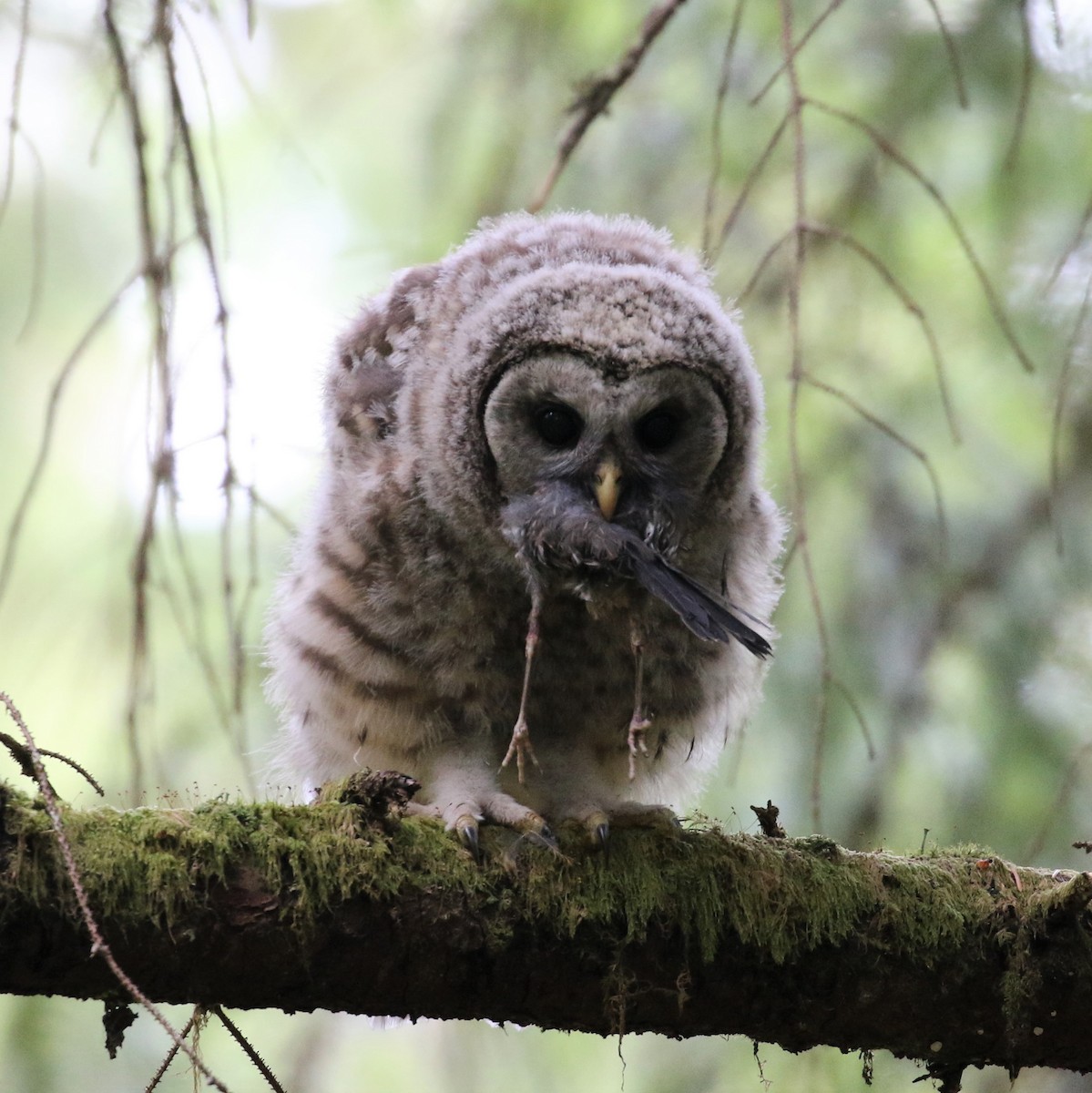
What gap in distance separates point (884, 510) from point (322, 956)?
2.15 meters

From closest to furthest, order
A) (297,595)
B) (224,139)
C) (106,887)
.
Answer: (106,887)
(297,595)
(224,139)

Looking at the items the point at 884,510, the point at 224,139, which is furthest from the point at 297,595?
the point at 224,139

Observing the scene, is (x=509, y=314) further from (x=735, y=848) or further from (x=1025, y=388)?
(x=1025, y=388)

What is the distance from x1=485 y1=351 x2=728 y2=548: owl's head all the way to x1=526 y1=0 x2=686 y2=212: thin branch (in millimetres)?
406

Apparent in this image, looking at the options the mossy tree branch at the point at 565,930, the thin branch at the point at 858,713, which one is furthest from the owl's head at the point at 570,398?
the mossy tree branch at the point at 565,930

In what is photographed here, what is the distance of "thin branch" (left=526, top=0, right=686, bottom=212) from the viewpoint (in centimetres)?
264

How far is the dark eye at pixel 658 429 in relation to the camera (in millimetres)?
2492

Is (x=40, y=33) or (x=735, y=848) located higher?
(x=40, y=33)

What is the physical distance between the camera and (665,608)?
2492 mm

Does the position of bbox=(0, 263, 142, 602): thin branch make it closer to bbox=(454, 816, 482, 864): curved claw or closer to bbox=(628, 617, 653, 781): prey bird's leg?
bbox=(454, 816, 482, 864): curved claw

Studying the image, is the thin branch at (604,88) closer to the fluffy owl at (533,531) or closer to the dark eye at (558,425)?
the fluffy owl at (533,531)

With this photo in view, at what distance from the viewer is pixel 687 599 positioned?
221 centimetres

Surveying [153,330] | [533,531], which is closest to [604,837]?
[533,531]

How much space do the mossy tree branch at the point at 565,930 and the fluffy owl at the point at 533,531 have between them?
10.7 inches
